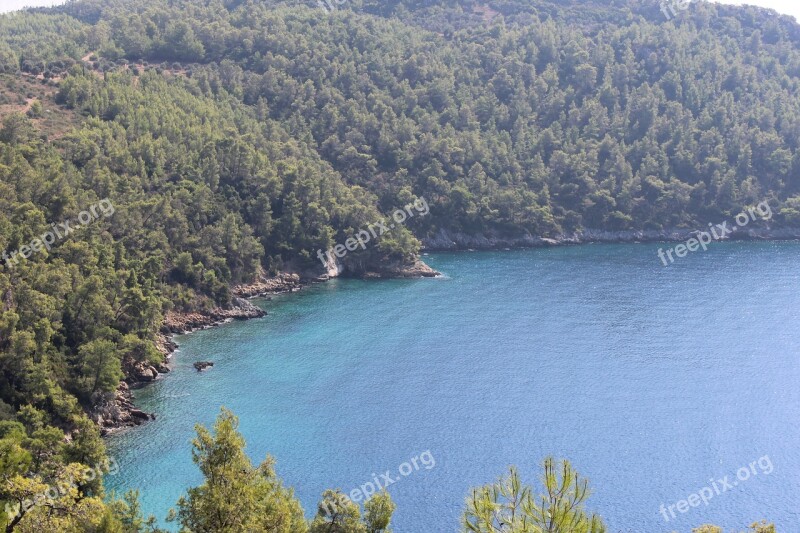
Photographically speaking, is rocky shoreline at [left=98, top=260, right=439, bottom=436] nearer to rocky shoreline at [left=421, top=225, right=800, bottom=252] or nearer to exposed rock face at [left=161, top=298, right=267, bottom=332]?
exposed rock face at [left=161, top=298, right=267, bottom=332]

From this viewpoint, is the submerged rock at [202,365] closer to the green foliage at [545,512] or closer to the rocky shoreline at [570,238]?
the green foliage at [545,512]

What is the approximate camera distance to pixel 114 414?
56.0m

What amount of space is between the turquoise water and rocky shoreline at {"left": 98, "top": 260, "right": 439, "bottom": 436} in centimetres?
146

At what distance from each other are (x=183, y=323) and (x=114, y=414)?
73.2ft

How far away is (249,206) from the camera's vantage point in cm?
9812

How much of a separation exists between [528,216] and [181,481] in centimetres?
8594

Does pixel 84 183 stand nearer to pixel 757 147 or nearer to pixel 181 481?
pixel 181 481

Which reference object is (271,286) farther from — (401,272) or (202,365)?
(202,365)

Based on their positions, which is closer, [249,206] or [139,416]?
[139,416]

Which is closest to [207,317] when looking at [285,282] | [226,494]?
[285,282]

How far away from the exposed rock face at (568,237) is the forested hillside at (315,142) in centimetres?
142

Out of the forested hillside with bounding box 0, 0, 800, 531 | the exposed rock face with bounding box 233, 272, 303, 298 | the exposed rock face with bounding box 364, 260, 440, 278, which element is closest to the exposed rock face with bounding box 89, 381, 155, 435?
the forested hillside with bounding box 0, 0, 800, 531

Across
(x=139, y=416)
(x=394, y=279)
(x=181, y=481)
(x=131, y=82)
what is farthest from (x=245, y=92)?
(x=181, y=481)

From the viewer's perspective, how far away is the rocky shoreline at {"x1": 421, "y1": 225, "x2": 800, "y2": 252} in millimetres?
121062
